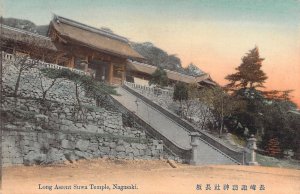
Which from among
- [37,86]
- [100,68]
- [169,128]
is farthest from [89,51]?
[37,86]

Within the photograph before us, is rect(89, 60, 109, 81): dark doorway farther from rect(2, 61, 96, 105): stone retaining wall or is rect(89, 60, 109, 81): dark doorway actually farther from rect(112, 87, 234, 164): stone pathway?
rect(2, 61, 96, 105): stone retaining wall

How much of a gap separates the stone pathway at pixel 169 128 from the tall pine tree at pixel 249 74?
1.95 meters

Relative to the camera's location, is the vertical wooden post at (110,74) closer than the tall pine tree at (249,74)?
No

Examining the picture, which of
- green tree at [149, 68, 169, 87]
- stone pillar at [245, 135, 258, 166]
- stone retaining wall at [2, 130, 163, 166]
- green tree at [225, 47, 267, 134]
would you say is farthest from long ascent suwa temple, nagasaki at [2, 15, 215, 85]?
stone retaining wall at [2, 130, 163, 166]

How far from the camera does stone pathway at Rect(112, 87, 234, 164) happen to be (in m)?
10.9

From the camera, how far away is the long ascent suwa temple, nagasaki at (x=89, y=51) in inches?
473

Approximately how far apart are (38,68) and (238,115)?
610 cm

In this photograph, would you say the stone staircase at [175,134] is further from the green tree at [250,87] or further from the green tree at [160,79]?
the green tree at [160,79]

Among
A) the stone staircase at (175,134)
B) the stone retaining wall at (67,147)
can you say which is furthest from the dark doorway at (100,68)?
the stone retaining wall at (67,147)

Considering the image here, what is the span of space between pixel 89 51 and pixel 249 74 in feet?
19.8

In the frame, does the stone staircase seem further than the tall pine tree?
Yes

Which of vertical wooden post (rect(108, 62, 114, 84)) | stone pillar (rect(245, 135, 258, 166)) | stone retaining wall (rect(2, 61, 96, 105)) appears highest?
vertical wooden post (rect(108, 62, 114, 84))

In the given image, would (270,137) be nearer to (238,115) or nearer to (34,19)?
(238,115)

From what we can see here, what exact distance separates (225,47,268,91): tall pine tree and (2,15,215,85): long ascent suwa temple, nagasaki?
73cm
